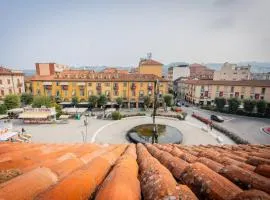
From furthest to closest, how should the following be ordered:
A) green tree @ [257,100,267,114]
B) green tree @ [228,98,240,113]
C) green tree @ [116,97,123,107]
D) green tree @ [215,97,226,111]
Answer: green tree @ [215,97,226,111] → green tree @ [116,97,123,107] → green tree @ [228,98,240,113] → green tree @ [257,100,267,114]

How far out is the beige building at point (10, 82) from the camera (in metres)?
37.0

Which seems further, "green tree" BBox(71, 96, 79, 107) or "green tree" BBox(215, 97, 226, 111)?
"green tree" BBox(215, 97, 226, 111)

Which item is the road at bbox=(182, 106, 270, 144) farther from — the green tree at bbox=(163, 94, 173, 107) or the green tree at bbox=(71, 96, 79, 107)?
the green tree at bbox=(71, 96, 79, 107)

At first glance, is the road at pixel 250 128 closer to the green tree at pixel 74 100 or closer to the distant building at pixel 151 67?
the distant building at pixel 151 67

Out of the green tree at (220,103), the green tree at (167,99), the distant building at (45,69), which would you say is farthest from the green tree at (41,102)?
the green tree at (220,103)

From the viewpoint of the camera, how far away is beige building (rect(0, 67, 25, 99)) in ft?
121

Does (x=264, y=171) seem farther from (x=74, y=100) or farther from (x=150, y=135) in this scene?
(x=74, y=100)

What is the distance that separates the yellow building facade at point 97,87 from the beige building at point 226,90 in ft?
44.7

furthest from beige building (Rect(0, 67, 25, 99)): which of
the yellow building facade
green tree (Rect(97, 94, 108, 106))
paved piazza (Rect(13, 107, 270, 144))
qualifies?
green tree (Rect(97, 94, 108, 106))

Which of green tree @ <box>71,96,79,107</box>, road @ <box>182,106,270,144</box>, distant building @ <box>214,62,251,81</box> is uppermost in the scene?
distant building @ <box>214,62,251,81</box>

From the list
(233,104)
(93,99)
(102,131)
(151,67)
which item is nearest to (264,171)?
(102,131)

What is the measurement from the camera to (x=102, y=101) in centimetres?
3594

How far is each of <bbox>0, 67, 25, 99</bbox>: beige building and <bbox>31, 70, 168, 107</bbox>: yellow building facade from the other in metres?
5.45

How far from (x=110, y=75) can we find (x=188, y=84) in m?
27.3
